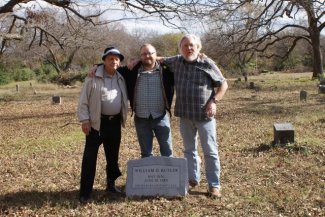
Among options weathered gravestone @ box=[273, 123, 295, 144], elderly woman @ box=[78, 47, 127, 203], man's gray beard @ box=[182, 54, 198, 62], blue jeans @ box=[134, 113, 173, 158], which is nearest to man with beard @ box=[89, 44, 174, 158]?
blue jeans @ box=[134, 113, 173, 158]

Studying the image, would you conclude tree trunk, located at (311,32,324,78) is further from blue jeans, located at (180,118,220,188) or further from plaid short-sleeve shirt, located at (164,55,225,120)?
plaid short-sleeve shirt, located at (164,55,225,120)

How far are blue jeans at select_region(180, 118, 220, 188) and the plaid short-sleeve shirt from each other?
150mm

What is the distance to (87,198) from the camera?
543 cm

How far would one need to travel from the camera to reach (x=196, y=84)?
5.11 m

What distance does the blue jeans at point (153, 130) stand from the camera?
531 centimetres

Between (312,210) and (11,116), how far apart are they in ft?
44.6

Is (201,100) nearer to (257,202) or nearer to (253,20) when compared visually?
(257,202)

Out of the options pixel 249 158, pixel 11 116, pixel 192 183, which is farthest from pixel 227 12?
pixel 192 183

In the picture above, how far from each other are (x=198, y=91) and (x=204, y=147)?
0.68 metres

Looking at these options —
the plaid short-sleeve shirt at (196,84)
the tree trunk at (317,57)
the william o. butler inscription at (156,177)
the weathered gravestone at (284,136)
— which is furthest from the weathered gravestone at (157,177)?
the tree trunk at (317,57)

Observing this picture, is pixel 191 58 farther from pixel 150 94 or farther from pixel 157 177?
pixel 157 177

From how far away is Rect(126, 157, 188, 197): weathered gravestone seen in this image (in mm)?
5309

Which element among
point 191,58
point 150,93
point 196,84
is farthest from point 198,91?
point 150,93

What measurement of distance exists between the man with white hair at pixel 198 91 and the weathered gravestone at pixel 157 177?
347 mm
